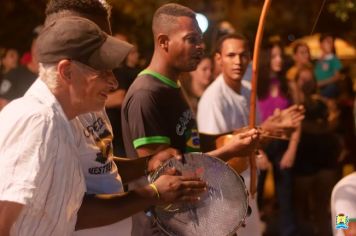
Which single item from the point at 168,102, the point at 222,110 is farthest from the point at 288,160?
the point at 168,102

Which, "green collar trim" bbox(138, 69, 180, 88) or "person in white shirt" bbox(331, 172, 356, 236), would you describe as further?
"green collar trim" bbox(138, 69, 180, 88)

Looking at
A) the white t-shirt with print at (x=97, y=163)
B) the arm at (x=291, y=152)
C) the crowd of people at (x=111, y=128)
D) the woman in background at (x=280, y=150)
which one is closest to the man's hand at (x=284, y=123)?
the crowd of people at (x=111, y=128)

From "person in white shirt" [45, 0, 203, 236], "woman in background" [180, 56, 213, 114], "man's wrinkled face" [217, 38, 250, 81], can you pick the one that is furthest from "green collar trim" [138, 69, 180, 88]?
"woman in background" [180, 56, 213, 114]

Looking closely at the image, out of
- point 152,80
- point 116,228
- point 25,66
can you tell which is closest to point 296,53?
point 25,66

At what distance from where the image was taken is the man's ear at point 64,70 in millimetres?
3377

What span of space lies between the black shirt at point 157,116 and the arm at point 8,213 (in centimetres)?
165

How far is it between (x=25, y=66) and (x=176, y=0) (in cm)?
206

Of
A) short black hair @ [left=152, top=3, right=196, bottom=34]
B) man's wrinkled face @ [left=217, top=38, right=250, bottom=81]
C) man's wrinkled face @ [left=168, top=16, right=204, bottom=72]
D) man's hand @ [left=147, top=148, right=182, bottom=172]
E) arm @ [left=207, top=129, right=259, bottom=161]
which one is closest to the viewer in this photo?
man's hand @ [left=147, top=148, right=182, bottom=172]

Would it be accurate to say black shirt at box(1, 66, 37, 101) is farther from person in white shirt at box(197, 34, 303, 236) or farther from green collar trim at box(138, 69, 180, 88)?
green collar trim at box(138, 69, 180, 88)

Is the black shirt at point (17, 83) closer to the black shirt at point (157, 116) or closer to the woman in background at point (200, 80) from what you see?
the woman in background at point (200, 80)

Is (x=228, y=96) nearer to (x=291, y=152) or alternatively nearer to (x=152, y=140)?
(x=152, y=140)

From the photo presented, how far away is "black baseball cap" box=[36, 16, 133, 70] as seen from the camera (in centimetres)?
339

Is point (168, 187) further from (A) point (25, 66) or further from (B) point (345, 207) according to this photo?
(A) point (25, 66)

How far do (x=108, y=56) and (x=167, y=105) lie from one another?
56.7 inches
